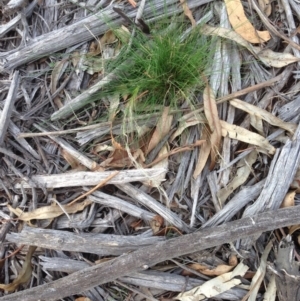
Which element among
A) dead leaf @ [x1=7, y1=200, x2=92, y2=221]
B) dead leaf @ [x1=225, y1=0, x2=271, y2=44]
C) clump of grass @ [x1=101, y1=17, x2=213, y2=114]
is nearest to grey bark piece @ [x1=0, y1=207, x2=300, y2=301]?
dead leaf @ [x1=7, y1=200, x2=92, y2=221]

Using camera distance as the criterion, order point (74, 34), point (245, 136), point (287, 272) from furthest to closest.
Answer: point (74, 34) < point (245, 136) < point (287, 272)

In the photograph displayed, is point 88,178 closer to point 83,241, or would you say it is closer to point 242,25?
point 83,241

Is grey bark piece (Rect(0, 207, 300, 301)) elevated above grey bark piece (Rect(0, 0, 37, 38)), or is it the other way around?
grey bark piece (Rect(0, 0, 37, 38))

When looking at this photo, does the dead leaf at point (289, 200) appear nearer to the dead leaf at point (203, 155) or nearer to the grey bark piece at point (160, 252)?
the grey bark piece at point (160, 252)

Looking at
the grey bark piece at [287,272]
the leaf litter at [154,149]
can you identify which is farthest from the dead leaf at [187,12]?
the grey bark piece at [287,272]

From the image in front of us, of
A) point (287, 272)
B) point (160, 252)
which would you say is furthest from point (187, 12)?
point (287, 272)

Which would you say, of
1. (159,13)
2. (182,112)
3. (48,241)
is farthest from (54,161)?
(159,13)

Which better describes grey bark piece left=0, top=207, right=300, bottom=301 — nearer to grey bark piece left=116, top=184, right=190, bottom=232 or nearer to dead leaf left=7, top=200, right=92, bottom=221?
grey bark piece left=116, top=184, right=190, bottom=232
